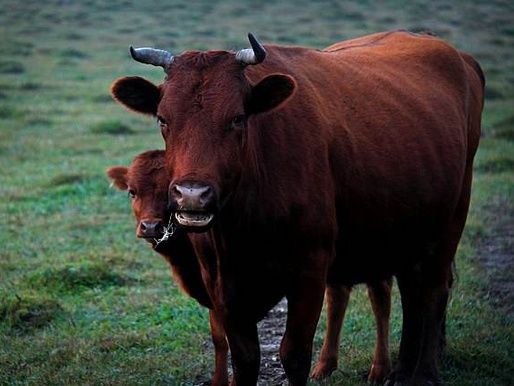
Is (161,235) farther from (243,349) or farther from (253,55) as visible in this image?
(253,55)

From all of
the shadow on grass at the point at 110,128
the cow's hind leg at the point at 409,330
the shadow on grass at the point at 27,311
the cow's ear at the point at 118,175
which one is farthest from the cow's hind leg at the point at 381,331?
the shadow on grass at the point at 110,128

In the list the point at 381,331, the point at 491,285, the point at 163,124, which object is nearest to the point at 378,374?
the point at 381,331

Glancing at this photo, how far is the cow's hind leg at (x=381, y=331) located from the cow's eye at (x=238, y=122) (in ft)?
6.95

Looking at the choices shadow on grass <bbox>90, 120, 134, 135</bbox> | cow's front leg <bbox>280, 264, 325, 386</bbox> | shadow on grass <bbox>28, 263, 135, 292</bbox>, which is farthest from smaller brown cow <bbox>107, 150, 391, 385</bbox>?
shadow on grass <bbox>90, 120, 134, 135</bbox>

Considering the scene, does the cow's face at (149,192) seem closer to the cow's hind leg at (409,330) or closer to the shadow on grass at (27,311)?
the shadow on grass at (27,311)

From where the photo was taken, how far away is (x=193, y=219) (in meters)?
4.28

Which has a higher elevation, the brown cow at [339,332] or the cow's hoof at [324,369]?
the brown cow at [339,332]

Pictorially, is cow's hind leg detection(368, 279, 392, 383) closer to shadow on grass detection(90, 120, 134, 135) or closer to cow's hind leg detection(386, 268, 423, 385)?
cow's hind leg detection(386, 268, 423, 385)

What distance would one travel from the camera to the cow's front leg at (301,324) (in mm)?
4945

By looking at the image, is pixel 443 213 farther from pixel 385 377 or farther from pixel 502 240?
pixel 502 240

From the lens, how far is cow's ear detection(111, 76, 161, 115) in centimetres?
475

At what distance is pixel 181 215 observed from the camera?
4273 mm

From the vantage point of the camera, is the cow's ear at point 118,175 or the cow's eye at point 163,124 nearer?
the cow's eye at point 163,124

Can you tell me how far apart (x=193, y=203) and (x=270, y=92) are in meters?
0.76
